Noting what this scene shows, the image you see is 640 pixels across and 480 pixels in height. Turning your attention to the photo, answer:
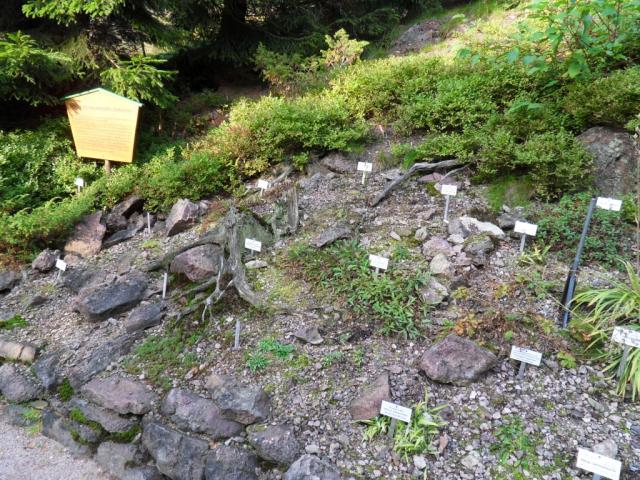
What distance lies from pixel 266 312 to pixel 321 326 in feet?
2.23

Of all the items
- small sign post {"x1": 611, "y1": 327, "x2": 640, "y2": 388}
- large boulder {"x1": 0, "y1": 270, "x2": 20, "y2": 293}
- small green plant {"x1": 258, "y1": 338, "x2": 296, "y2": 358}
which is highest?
large boulder {"x1": 0, "y1": 270, "x2": 20, "y2": 293}

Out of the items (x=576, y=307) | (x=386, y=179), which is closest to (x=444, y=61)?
(x=386, y=179)

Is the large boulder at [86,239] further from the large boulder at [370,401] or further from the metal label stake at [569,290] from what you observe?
the metal label stake at [569,290]

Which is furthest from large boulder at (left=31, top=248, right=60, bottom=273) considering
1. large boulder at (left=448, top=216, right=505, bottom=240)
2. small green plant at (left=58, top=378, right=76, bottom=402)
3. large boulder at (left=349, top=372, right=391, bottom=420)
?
large boulder at (left=448, top=216, right=505, bottom=240)

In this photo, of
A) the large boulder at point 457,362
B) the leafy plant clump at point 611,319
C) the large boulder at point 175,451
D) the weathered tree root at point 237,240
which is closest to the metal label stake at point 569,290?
the leafy plant clump at point 611,319

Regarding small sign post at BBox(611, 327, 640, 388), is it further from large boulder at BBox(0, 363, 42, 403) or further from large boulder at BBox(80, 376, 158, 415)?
large boulder at BBox(0, 363, 42, 403)

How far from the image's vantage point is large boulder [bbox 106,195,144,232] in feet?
22.7

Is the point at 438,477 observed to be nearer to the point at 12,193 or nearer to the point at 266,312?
the point at 266,312

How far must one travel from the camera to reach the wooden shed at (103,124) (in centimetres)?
702

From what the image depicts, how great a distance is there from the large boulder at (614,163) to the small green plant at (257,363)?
4.63 meters

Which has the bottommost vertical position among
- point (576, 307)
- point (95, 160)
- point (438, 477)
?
point (438, 477)

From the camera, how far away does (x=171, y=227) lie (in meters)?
6.44

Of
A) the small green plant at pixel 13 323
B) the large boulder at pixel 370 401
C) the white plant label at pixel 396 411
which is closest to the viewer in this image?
the white plant label at pixel 396 411

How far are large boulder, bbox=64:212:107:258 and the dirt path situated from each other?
2.96 meters
